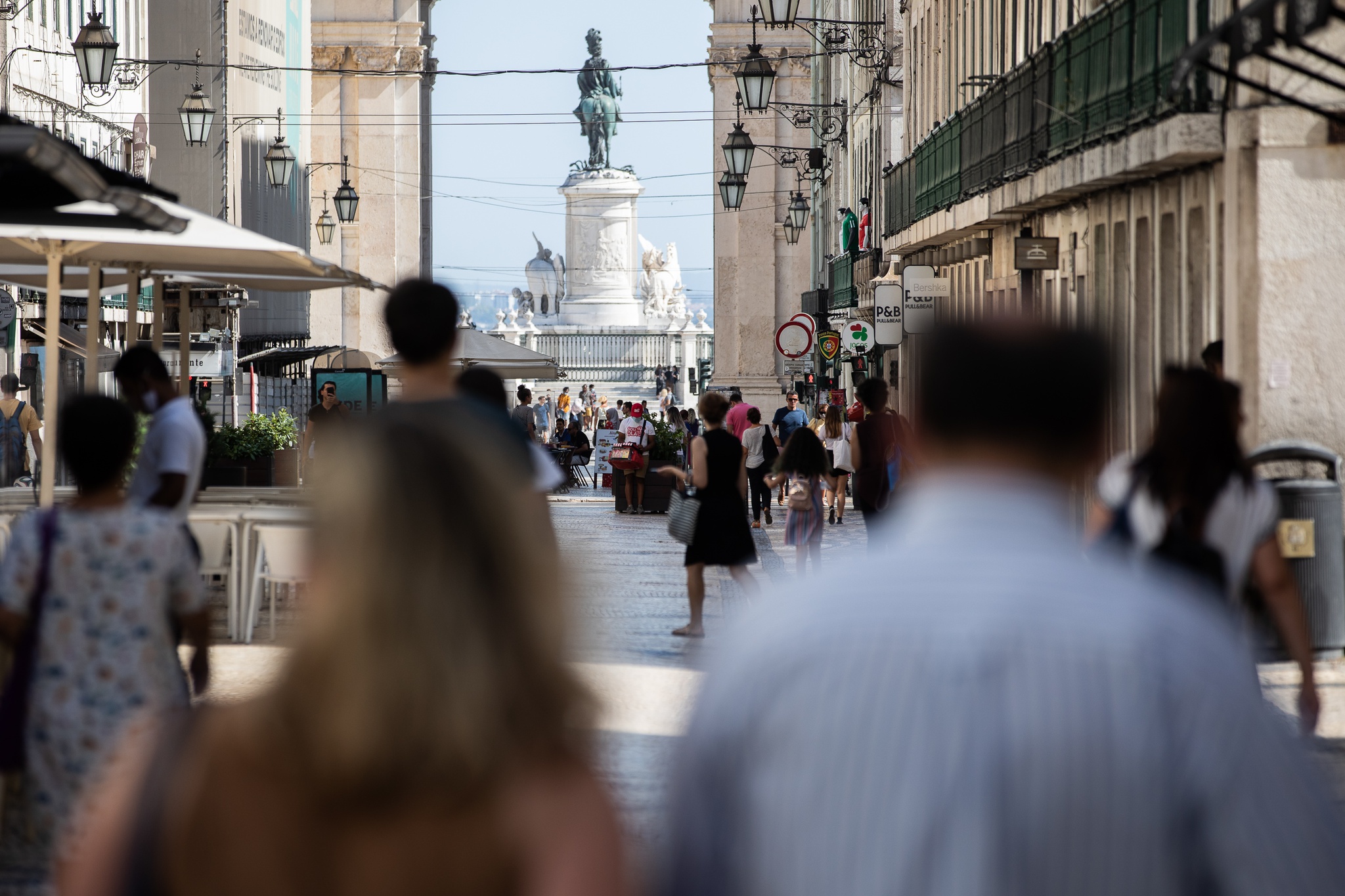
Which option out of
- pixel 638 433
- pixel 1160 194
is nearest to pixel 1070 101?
pixel 1160 194

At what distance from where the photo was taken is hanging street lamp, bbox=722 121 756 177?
27031 mm

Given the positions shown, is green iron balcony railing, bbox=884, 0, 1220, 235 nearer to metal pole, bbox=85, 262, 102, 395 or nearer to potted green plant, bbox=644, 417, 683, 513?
potted green plant, bbox=644, 417, 683, 513

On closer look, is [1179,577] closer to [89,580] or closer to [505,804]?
[89,580]

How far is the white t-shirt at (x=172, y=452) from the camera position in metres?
7.11

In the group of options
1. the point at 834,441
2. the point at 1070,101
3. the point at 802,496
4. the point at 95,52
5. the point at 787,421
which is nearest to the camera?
the point at 802,496

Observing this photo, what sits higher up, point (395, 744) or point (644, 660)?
point (395, 744)

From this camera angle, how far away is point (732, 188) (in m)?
29.8

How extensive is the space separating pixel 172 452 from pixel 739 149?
20580 mm

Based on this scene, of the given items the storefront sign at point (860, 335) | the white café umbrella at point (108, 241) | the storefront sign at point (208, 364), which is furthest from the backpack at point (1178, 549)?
the storefront sign at point (208, 364)

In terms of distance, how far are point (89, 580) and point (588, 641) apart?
2.97 metres

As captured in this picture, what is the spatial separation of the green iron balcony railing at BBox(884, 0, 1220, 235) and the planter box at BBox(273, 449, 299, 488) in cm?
808

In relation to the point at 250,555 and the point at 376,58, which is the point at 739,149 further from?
the point at 376,58

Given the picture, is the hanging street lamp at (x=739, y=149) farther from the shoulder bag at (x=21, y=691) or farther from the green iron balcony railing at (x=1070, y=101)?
the shoulder bag at (x=21, y=691)

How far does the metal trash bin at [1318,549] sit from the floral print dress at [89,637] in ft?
23.8
